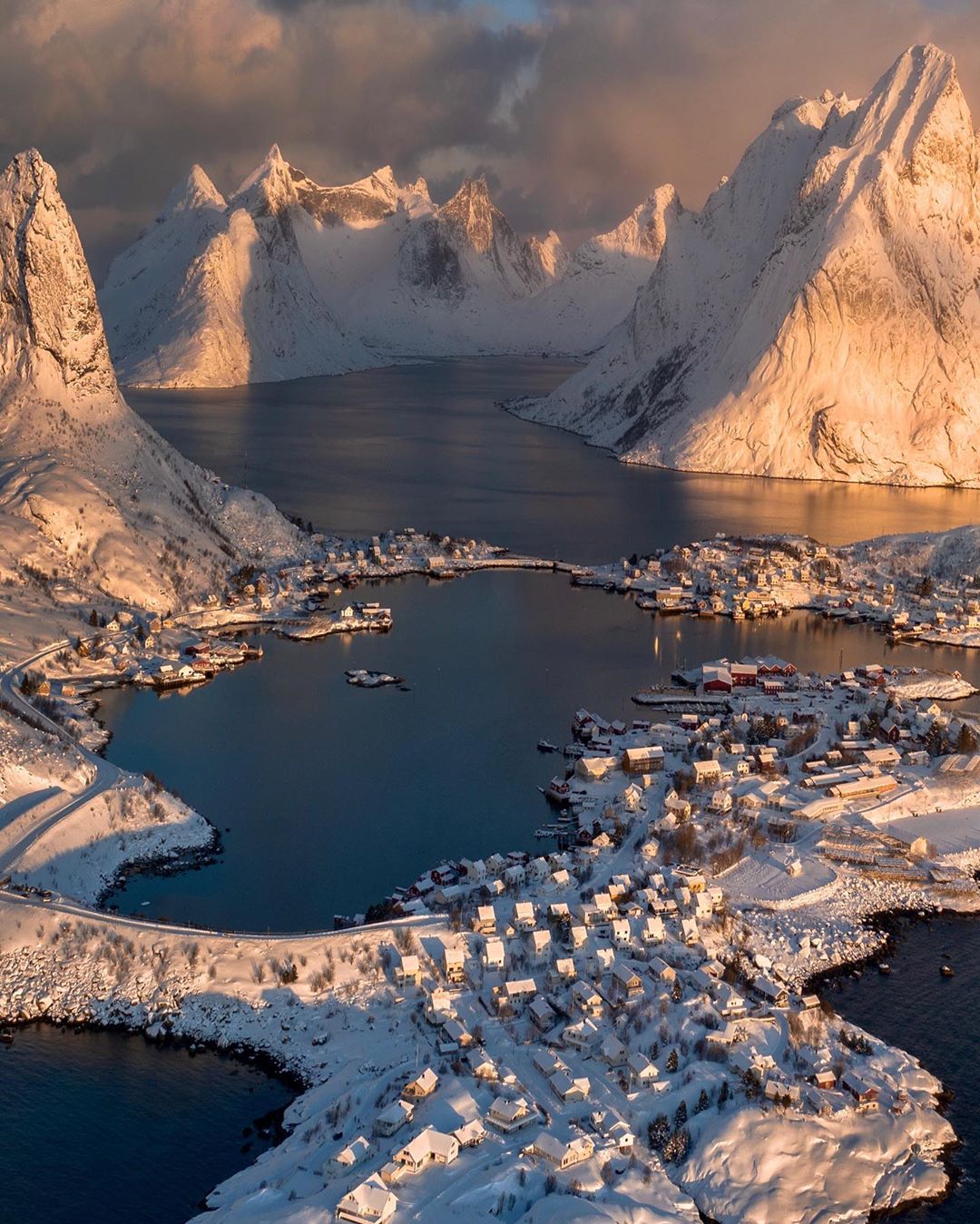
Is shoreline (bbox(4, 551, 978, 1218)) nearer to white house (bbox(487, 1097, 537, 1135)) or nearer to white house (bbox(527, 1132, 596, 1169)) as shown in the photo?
white house (bbox(487, 1097, 537, 1135))

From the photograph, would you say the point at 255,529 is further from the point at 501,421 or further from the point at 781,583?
the point at 501,421

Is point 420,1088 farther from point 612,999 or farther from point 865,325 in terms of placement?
point 865,325

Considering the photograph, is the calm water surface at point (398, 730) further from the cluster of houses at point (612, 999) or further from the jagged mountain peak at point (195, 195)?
the jagged mountain peak at point (195, 195)

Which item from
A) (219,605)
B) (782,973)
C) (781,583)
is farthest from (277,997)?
(781,583)

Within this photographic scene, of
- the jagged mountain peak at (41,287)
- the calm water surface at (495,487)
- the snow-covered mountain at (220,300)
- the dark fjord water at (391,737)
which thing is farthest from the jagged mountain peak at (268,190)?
the jagged mountain peak at (41,287)

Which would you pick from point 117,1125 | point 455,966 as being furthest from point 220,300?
point 117,1125

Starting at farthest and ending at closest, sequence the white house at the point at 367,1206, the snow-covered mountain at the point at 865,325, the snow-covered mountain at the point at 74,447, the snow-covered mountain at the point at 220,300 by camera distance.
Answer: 1. the snow-covered mountain at the point at 220,300
2. the snow-covered mountain at the point at 865,325
3. the snow-covered mountain at the point at 74,447
4. the white house at the point at 367,1206

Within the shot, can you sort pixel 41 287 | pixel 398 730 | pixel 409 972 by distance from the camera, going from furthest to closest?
pixel 41 287 → pixel 398 730 → pixel 409 972
